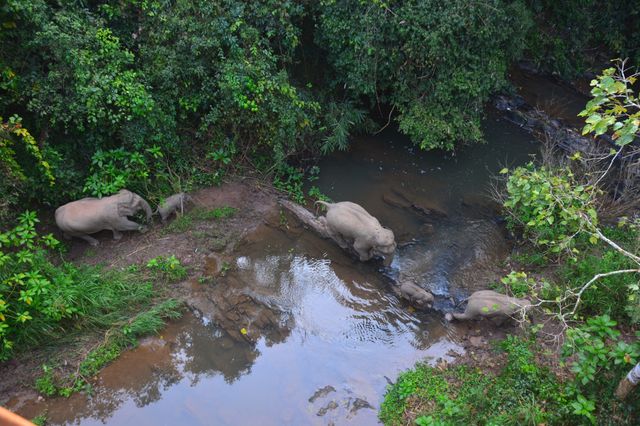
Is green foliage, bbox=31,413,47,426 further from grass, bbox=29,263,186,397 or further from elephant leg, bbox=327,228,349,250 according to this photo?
elephant leg, bbox=327,228,349,250

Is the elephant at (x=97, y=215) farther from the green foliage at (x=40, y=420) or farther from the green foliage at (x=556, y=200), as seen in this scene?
the green foliage at (x=556, y=200)

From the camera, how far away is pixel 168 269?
24.9 ft

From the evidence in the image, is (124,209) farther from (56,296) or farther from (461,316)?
(461,316)

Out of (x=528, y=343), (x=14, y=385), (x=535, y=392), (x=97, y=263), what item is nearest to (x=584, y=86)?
(x=528, y=343)

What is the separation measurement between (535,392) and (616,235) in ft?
13.1

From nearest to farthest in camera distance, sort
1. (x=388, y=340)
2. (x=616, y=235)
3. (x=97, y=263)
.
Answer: (x=388, y=340), (x=97, y=263), (x=616, y=235)

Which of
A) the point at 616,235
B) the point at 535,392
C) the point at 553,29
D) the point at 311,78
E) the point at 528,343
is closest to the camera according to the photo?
the point at 535,392

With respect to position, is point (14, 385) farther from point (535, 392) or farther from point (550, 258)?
point (550, 258)

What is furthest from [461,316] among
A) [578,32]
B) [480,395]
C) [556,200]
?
[578,32]

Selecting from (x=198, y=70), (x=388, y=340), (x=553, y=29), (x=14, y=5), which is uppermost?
(x=14, y=5)

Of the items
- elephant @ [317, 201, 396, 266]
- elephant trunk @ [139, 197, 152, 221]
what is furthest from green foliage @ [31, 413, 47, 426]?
elephant @ [317, 201, 396, 266]

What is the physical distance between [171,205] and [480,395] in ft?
19.5

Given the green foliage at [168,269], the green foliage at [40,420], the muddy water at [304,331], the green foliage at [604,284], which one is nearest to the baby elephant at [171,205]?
the green foliage at [168,269]

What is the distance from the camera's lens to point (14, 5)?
6797 mm
